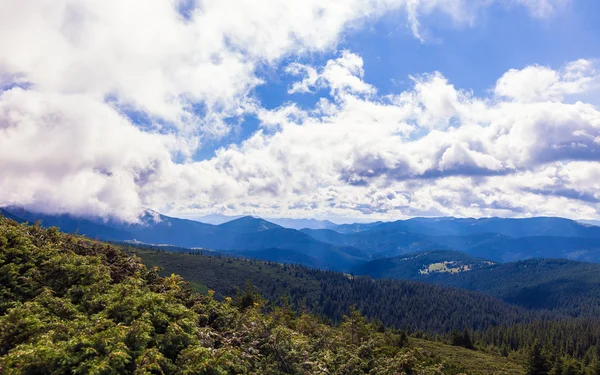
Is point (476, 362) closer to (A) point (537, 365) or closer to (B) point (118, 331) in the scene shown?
(A) point (537, 365)

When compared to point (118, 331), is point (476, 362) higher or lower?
lower

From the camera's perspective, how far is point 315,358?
35.5 m

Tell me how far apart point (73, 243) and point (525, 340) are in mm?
235666

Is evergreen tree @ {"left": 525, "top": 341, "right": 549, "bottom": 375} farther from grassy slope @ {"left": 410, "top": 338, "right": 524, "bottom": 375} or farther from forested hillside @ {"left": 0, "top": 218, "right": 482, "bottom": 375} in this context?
forested hillside @ {"left": 0, "top": 218, "right": 482, "bottom": 375}

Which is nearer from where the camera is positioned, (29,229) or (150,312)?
(150,312)

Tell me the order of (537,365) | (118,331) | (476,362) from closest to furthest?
(118,331) → (537,365) → (476,362)

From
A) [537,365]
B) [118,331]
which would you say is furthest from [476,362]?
[118,331]

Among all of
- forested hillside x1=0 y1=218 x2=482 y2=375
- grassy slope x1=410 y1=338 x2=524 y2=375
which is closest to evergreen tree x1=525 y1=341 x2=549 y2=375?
grassy slope x1=410 y1=338 x2=524 y2=375

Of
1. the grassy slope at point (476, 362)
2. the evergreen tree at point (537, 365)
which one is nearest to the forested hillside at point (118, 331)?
the grassy slope at point (476, 362)

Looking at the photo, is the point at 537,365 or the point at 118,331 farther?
the point at 537,365

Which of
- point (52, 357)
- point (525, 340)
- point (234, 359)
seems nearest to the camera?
point (52, 357)

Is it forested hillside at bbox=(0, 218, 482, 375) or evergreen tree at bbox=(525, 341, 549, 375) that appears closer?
forested hillside at bbox=(0, 218, 482, 375)

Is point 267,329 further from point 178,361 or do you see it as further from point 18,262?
point 18,262

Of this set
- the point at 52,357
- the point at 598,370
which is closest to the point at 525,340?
the point at 598,370
